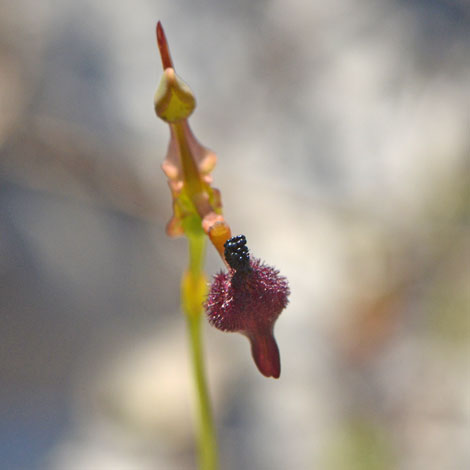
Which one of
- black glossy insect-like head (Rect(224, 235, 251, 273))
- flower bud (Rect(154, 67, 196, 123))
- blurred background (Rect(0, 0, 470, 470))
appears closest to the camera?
black glossy insect-like head (Rect(224, 235, 251, 273))

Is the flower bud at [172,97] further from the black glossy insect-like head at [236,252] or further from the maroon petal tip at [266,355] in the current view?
the maroon petal tip at [266,355]

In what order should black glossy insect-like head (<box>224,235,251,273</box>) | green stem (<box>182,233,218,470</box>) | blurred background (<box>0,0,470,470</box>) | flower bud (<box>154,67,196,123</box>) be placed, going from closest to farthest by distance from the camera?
1. black glossy insect-like head (<box>224,235,251,273</box>)
2. flower bud (<box>154,67,196,123</box>)
3. green stem (<box>182,233,218,470</box>)
4. blurred background (<box>0,0,470,470</box>)

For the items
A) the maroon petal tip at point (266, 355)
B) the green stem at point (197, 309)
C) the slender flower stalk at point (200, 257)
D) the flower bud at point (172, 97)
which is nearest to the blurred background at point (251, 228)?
the green stem at point (197, 309)

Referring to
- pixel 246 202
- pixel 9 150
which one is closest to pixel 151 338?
pixel 246 202

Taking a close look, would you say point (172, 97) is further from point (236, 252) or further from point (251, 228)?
point (251, 228)

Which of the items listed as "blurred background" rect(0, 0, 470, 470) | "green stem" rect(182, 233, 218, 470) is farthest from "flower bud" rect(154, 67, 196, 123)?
"blurred background" rect(0, 0, 470, 470)

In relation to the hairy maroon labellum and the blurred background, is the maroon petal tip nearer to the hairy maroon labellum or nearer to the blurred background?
the hairy maroon labellum

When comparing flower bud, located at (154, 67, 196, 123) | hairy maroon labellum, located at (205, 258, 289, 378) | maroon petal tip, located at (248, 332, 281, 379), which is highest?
flower bud, located at (154, 67, 196, 123)

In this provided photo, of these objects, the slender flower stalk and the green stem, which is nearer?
the slender flower stalk
